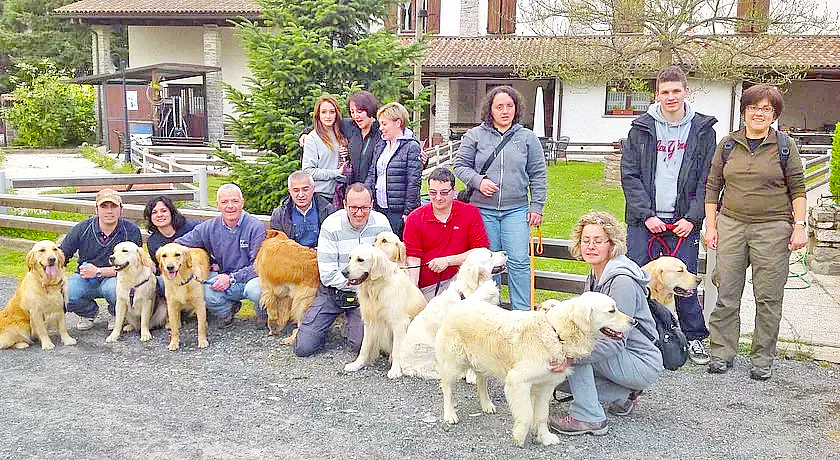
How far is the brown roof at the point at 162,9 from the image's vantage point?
962 inches

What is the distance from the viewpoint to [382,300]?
5.02 m

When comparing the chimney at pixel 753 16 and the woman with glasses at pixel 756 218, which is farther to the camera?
the chimney at pixel 753 16

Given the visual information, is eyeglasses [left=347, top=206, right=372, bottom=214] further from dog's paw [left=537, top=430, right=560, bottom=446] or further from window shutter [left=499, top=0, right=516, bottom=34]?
window shutter [left=499, top=0, right=516, bottom=34]

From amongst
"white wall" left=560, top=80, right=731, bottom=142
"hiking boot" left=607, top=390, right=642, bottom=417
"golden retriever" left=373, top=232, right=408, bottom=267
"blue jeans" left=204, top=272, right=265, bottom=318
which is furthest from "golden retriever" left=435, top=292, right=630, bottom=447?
"white wall" left=560, top=80, right=731, bottom=142

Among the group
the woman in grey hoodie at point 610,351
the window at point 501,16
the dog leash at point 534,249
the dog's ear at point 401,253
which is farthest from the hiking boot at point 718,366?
the window at point 501,16

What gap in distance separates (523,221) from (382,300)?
4.09 ft

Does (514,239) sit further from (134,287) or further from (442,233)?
(134,287)

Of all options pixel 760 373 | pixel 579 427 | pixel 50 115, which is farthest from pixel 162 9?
pixel 579 427

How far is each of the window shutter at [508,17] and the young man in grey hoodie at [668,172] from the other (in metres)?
21.0

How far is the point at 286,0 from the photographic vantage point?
861 cm

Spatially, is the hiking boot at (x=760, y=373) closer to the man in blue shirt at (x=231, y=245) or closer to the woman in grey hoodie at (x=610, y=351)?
the woman in grey hoodie at (x=610, y=351)

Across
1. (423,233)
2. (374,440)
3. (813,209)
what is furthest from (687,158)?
(813,209)

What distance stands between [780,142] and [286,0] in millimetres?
5931

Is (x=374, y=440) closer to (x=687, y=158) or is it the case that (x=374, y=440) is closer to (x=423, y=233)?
(x=423, y=233)
